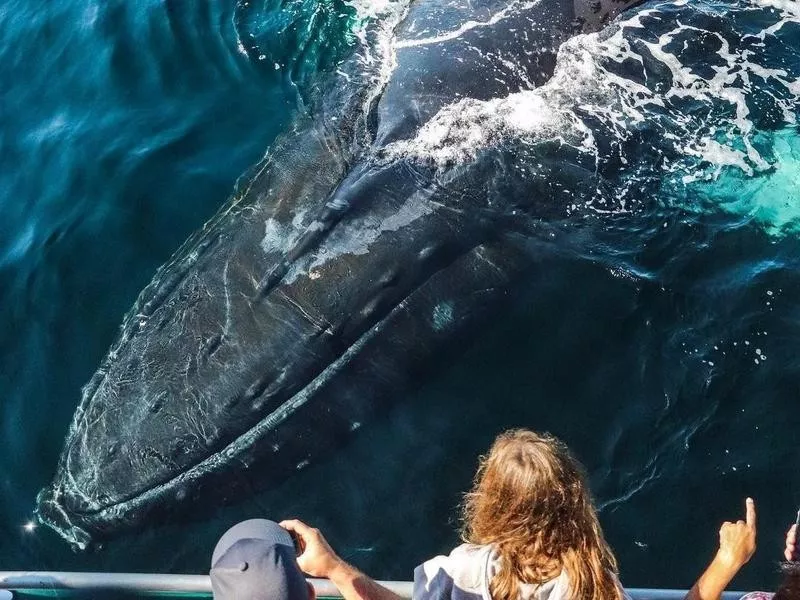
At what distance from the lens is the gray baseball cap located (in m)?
3.28

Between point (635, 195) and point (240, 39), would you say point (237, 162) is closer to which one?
point (240, 39)

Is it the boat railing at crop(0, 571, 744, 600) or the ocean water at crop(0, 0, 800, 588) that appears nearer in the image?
the boat railing at crop(0, 571, 744, 600)

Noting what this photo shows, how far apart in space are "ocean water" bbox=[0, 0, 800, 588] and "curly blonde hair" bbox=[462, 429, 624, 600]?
8.32ft

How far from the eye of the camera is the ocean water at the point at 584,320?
19.4 ft

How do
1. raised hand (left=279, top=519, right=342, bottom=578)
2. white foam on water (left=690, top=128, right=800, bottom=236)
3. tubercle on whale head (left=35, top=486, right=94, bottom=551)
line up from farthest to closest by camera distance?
white foam on water (left=690, top=128, right=800, bottom=236)
tubercle on whale head (left=35, top=486, right=94, bottom=551)
raised hand (left=279, top=519, right=342, bottom=578)

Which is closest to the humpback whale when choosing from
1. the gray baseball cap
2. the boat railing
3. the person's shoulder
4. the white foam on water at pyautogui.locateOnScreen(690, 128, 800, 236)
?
the white foam on water at pyautogui.locateOnScreen(690, 128, 800, 236)

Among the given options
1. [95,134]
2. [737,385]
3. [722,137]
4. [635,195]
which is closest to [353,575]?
[737,385]

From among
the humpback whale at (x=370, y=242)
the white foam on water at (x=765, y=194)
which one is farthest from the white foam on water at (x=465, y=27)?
the white foam on water at (x=765, y=194)

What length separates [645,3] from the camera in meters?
7.88

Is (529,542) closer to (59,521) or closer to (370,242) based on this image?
(370,242)

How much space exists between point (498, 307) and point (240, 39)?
5.55 meters

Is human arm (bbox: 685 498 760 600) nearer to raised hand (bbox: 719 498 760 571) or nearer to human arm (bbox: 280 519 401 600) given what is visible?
raised hand (bbox: 719 498 760 571)

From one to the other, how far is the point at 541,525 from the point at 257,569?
115 cm

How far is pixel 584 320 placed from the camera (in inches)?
263
